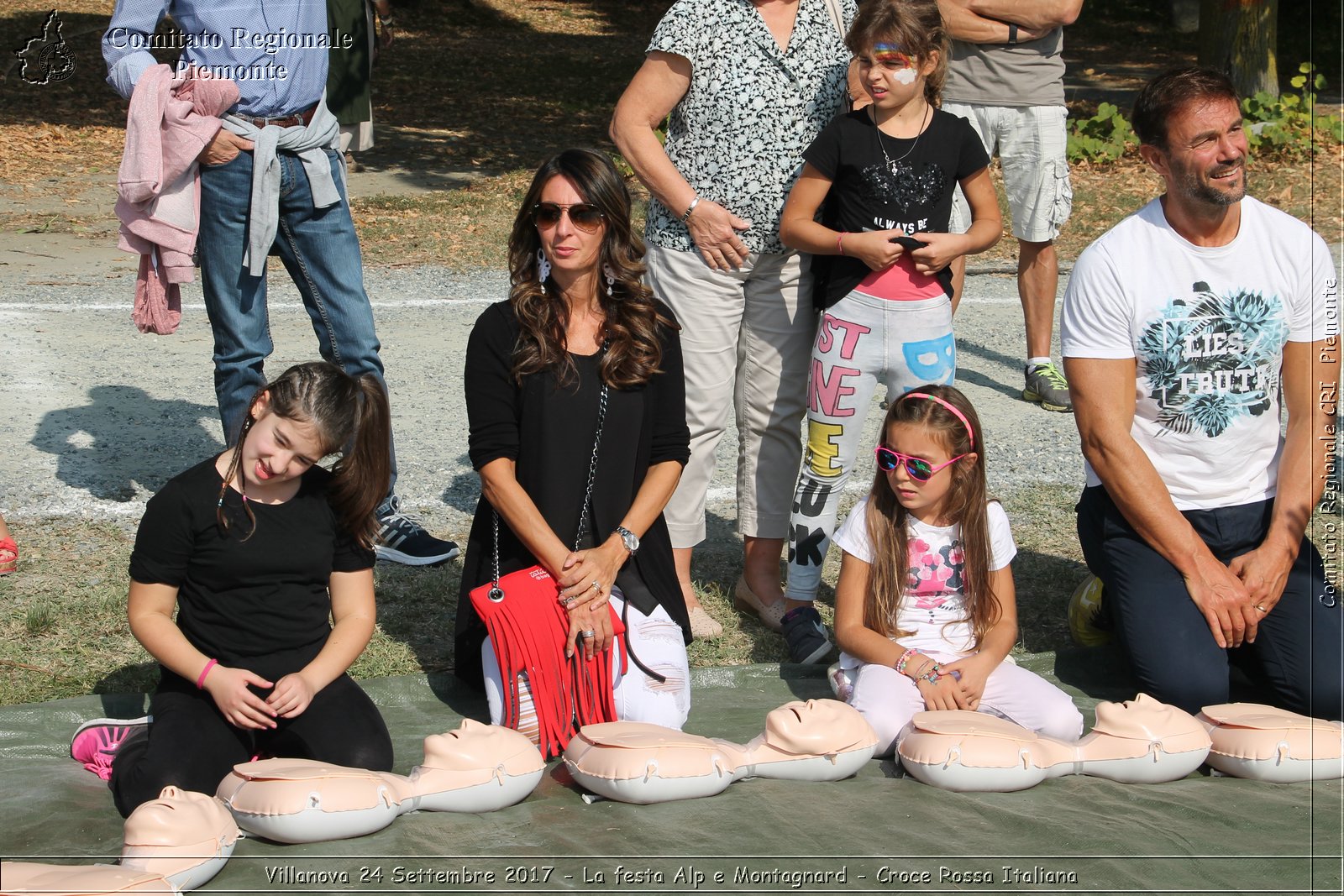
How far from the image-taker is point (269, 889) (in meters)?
2.52

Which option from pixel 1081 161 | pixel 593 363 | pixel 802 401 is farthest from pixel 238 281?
pixel 1081 161

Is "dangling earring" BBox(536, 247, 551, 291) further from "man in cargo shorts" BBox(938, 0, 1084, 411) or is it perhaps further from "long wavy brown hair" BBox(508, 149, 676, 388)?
"man in cargo shorts" BBox(938, 0, 1084, 411)

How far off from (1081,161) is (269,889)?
10467mm

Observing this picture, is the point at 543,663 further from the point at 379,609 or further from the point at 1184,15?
the point at 1184,15

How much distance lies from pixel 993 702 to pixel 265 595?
66.5 inches

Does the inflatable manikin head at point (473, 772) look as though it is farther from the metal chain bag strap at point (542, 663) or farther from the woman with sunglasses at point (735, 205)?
the woman with sunglasses at point (735, 205)

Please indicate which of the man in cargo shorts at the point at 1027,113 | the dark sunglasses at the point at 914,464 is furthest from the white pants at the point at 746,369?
the man in cargo shorts at the point at 1027,113

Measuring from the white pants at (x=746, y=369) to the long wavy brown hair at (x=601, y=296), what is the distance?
1.21 feet

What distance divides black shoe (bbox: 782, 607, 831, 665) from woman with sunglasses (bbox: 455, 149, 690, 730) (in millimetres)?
455

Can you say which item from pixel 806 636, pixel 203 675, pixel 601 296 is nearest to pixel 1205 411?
pixel 806 636

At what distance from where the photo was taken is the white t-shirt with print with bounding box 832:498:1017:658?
11.2ft

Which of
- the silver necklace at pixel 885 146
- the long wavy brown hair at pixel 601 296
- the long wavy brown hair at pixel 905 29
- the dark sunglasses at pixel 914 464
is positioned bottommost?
the dark sunglasses at pixel 914 464

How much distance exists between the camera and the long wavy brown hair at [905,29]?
11.8 feet

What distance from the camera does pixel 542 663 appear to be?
326 cm
